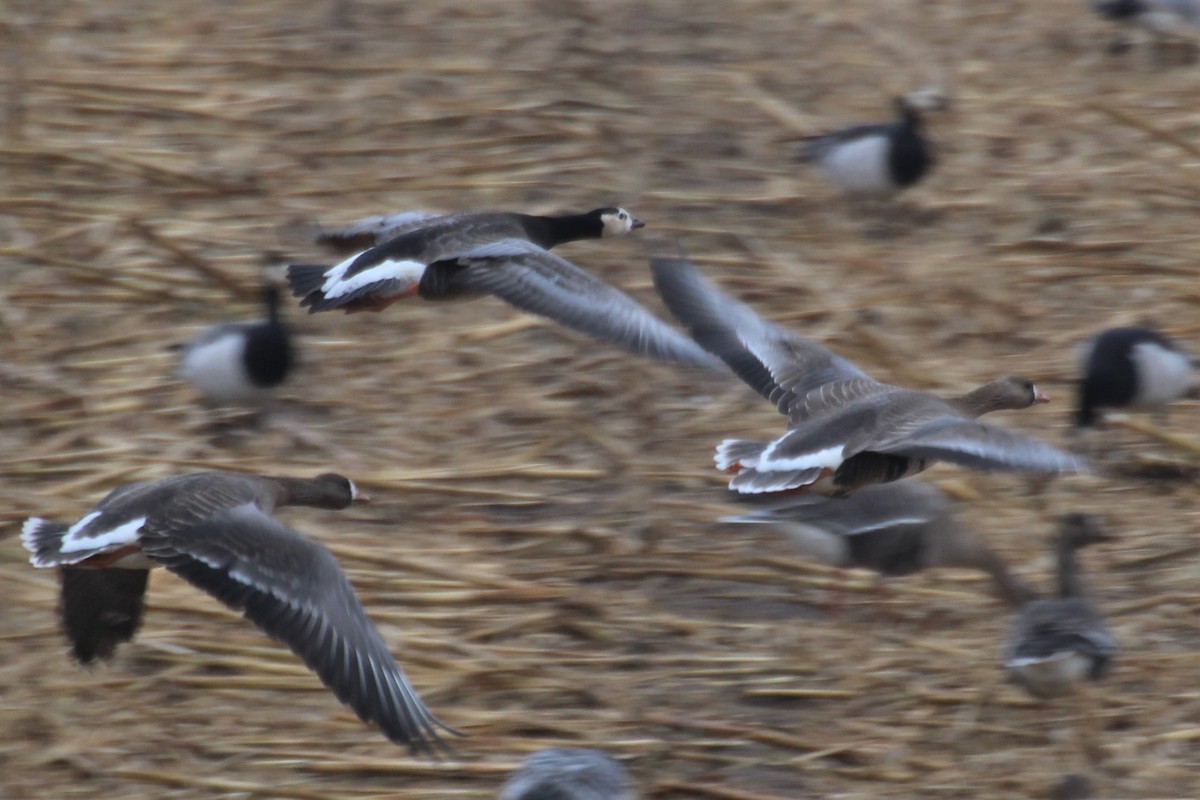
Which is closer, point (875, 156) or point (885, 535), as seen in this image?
point (885, 535)

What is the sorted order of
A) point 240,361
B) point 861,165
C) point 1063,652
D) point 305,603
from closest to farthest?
point 305,603 → point 1063,652 → point 240,361 → point 861,165

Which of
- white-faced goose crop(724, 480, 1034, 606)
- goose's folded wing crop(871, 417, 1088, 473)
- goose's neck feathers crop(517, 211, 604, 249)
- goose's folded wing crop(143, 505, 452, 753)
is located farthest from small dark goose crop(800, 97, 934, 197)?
goose's folded wing crop(143, 505, 452, 753)

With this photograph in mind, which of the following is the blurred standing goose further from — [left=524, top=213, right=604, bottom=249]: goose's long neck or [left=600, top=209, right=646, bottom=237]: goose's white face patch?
[left=600, top=209, right=646, bottom=237]: goose's white face patch

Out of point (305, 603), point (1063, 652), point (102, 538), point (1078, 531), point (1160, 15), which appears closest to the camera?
point (305, 603)

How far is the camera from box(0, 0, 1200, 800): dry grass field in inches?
210

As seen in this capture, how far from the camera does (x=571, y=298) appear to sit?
622 cm

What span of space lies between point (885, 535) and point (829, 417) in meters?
0.41

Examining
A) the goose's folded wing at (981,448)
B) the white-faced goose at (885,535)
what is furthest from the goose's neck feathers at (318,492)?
the goose's folded wing at (981,448)

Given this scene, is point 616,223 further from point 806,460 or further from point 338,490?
point 806,460

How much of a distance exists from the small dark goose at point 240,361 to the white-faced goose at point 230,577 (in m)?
1.46

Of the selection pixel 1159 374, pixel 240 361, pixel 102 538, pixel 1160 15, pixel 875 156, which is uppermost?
pixel 1160 15

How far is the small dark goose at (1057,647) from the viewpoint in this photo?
5074 millimetres

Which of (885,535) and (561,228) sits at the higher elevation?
(561,228)

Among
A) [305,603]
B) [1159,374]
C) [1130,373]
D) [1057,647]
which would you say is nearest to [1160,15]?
[1159,374]
